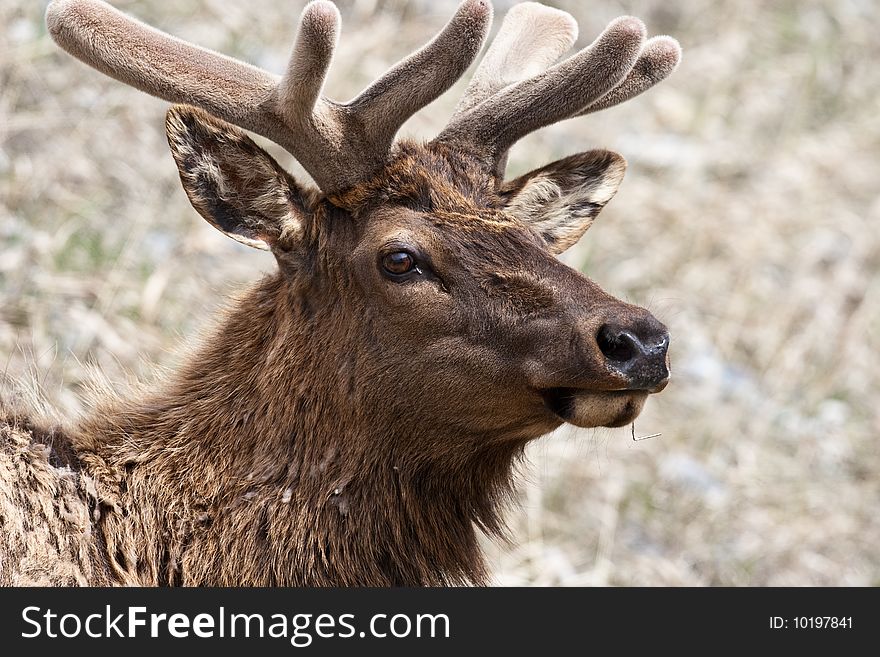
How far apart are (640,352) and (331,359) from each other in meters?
0.99

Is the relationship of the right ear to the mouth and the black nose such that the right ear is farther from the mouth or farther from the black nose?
the black nose

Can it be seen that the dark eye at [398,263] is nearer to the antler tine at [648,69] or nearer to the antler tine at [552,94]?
the antler tine at [552,94]

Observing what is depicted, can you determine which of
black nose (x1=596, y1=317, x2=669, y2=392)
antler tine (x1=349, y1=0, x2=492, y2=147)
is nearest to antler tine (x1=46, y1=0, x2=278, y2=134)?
antler tine (x1=349, y1=0, x2=492, y2=147)

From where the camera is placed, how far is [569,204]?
14.7 feet

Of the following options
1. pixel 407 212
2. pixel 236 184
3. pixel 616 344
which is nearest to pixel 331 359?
pixel 407 212

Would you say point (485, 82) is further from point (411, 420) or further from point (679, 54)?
point (411, 420)

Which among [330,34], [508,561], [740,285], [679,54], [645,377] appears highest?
[740,285]

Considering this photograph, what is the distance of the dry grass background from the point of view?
6254 millimetres

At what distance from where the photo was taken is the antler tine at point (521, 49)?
4488 millimetres

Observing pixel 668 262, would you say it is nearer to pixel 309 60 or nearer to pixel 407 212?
pixel 407 212

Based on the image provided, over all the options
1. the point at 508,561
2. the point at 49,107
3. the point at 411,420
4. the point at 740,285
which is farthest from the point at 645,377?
the point at 740,285

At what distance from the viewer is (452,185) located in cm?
392

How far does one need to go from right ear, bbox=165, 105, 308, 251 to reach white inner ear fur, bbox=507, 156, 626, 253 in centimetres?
89

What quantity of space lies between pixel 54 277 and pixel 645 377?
12.1ft
